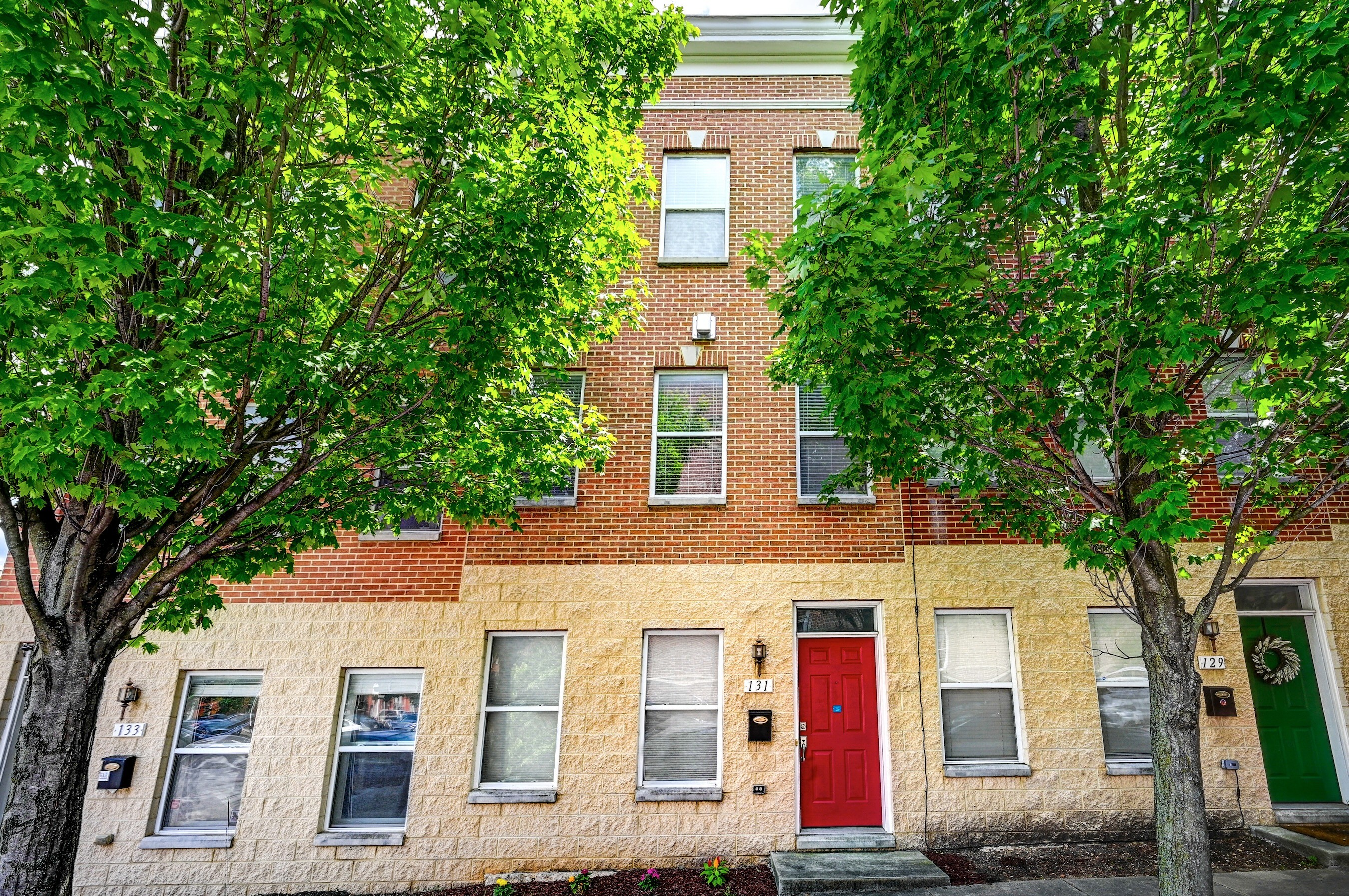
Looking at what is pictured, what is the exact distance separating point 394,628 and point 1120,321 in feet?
25.8

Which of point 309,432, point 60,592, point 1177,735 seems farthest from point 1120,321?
point 60,592

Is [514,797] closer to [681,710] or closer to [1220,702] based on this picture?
[681,710]

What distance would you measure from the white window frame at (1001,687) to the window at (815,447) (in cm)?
215

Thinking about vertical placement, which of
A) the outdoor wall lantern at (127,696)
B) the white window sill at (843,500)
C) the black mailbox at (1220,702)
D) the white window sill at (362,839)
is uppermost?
the white window sill at (843,500)

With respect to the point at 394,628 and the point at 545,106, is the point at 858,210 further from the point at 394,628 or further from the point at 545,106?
the point at 394,628

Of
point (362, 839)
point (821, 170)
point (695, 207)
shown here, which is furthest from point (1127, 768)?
point (695, 207)

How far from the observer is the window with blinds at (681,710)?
763cm

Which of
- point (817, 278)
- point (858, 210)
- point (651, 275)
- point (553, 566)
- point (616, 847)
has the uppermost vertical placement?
point (651, 275)

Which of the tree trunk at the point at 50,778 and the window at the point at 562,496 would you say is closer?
the tree trunk at the point at 50,778

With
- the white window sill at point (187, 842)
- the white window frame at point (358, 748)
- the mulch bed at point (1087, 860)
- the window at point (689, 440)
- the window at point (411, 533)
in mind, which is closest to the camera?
the mulch bed at point (1087, 860)

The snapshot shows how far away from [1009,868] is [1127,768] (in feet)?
6.58

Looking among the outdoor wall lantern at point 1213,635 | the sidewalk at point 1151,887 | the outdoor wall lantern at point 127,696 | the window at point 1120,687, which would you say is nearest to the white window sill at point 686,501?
the sidewalk at point 1151,887

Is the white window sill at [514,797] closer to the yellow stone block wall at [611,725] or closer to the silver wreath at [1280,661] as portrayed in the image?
the yellow stone block wall at [611,725]

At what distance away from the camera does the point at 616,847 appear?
7258 millimetres
